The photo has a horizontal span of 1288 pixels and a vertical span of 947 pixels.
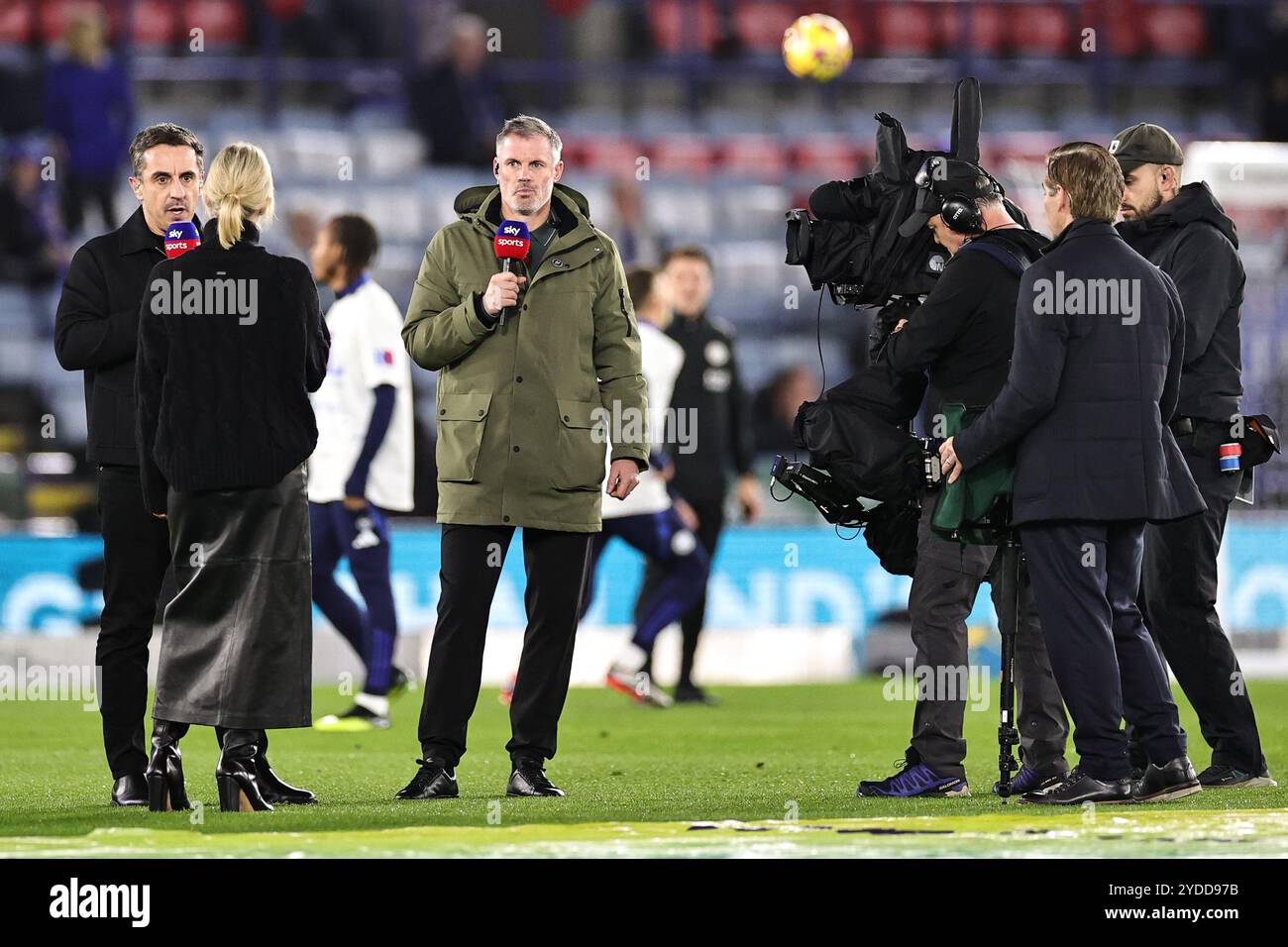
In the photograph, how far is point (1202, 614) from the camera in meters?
6.13

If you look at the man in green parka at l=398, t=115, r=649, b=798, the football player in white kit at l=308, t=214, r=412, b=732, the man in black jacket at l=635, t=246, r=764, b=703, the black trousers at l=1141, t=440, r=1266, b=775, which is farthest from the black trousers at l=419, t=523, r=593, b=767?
the man in black jacket at l=635, t=246, r=764, b=703

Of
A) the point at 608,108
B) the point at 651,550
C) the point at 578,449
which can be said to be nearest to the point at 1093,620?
the point at 578,449

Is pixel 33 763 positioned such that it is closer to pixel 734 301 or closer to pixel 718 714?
pixel 718 714

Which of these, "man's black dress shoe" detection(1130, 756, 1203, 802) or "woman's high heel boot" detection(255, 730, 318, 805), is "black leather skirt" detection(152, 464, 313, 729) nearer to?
"woman's high heel boot" detection(255, 730, 318, 805)

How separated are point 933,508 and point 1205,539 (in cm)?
103

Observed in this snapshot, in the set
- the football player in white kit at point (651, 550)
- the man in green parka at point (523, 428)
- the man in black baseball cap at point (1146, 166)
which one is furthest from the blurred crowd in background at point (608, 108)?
the man in green parka at point (523, 428)

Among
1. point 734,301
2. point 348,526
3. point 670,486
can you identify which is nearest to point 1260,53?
point 734,301

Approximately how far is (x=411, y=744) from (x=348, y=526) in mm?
1273

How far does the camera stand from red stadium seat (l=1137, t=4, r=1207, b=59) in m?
19.4

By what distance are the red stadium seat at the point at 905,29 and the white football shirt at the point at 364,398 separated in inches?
459

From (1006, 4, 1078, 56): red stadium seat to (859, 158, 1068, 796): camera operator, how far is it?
46.3 ft

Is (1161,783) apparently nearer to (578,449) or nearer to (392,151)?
(578,449)

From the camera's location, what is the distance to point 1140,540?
5.39 meters
